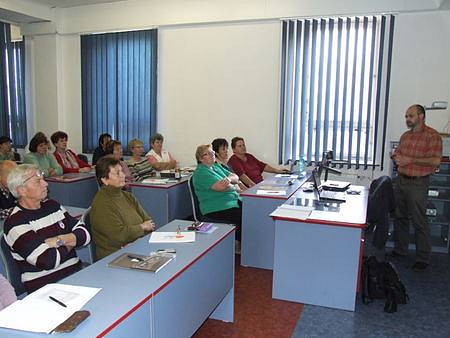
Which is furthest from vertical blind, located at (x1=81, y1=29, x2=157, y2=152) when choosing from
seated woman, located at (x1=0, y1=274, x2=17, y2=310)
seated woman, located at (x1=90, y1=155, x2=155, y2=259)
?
seated woman, located at (x1=0, y1=274, x2=17, y2=310)

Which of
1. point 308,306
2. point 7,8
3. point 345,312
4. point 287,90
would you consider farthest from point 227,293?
point 7,8

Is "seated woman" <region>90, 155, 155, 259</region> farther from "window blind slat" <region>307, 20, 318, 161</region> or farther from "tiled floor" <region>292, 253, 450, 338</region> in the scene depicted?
"window blind slat" <region>307, 20, 318, 161</region>

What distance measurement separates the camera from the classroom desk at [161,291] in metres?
1.52

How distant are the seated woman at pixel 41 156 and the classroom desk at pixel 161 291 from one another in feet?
9.59

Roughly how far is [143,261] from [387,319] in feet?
6.51

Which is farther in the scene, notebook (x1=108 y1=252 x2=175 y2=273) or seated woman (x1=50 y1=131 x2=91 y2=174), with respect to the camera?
seated woman (x1=50 y1=131 x2=91 y2=174)

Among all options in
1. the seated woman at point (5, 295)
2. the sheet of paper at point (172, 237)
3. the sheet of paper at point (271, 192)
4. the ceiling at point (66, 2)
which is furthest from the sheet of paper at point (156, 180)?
the ceiling at point (66, 2)

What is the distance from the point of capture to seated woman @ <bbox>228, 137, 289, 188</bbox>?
507 centimetres

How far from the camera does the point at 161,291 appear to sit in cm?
179

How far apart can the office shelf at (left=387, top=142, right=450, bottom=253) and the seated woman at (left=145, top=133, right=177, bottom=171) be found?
299 centimetres

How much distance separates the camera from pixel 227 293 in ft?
9.09

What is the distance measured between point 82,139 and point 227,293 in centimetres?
496

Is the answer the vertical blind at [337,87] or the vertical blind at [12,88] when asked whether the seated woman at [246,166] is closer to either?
the vertical blind at [337,87]

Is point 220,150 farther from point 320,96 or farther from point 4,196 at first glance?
point 4,196
